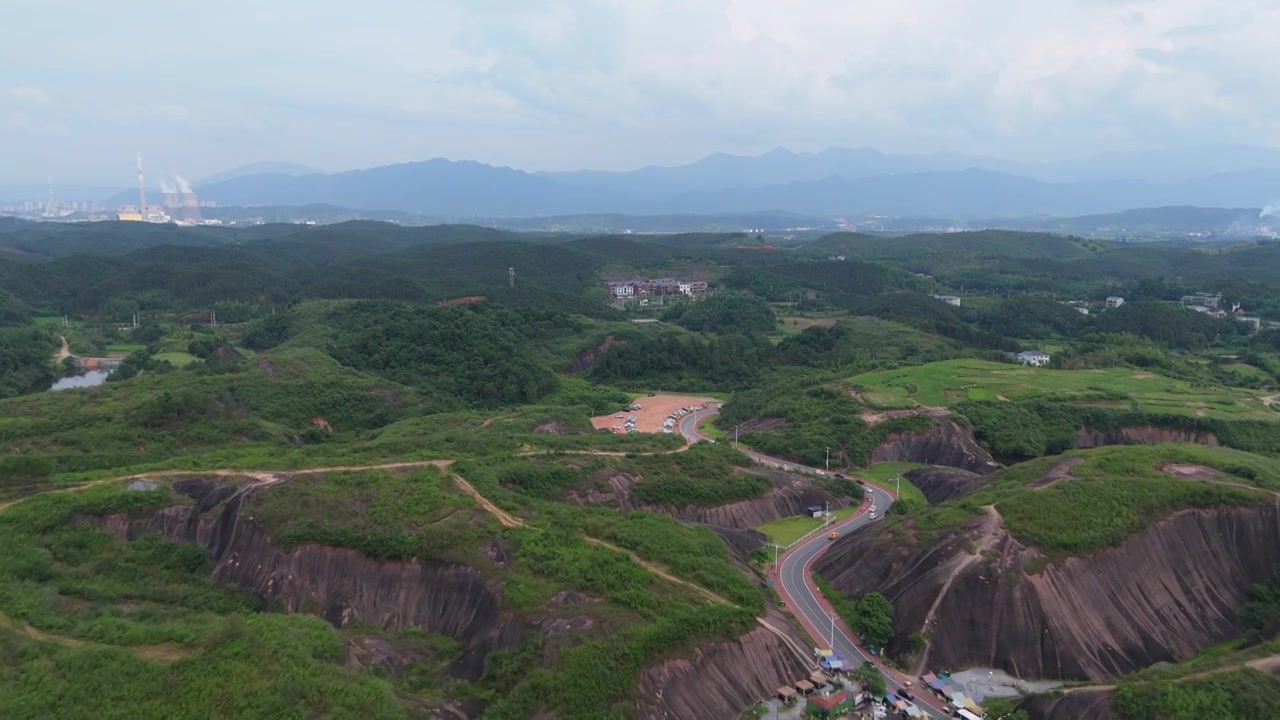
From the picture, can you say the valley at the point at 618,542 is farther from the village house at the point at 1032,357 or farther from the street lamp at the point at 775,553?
the village house at the point at 1032,357

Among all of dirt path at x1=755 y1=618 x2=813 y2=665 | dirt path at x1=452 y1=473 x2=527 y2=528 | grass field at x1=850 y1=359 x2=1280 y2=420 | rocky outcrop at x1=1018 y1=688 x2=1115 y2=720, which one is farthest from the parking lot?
rocky outcrop at x1=1018 y1=688 x2=1115 y2=720

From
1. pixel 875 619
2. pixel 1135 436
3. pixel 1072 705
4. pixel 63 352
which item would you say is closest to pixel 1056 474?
pixel 875 619

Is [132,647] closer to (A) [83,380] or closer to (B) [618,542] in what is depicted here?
(B) [618,542]

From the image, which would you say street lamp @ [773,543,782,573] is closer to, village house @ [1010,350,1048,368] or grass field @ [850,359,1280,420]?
grass field @ [850,359,1280,420]

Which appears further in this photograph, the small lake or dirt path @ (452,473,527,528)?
the small lake

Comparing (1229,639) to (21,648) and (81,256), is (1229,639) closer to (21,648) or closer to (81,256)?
Answer: (21,648)

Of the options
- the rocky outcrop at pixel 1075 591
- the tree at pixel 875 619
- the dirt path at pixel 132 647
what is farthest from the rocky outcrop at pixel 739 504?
the dirt path at pixel 132 647
